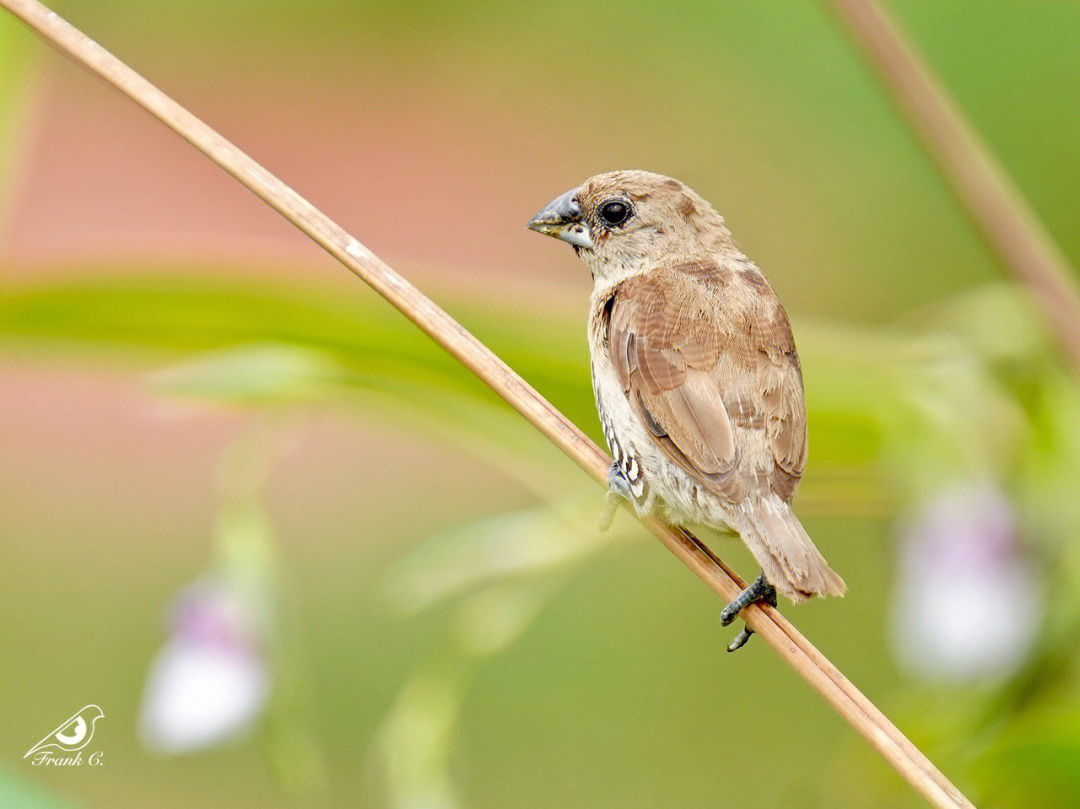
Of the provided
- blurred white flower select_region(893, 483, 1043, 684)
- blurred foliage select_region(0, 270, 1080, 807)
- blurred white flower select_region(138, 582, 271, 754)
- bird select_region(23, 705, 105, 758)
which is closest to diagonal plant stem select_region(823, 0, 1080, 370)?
blurred foliage select_region(0, 270, 1080, 807)

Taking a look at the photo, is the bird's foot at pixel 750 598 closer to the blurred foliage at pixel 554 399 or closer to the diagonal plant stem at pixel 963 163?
the blurred foliage at pixel 554 399

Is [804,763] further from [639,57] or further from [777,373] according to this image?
[639,57]

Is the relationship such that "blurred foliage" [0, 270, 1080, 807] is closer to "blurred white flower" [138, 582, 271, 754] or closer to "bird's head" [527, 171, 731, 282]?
"blurred white flower" [138, 582, 271, 754]

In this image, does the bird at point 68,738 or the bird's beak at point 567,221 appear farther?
the bird's beak at point 567,221

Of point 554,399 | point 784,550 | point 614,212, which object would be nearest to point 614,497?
point 554,399

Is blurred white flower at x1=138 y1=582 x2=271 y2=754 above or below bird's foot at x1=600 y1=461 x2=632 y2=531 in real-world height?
above

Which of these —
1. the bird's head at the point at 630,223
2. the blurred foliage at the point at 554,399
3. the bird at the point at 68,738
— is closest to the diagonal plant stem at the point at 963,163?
the blurred foliage at the point at 554,399

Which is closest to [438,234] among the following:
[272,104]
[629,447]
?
[272,104]

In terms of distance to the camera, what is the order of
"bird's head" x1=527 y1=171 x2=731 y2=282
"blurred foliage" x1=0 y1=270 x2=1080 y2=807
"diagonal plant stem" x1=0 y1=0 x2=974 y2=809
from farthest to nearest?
"bird's head" x1=527 y1=171 x2=731 y2=282 < "blurred foliage" x1=0 y1=270 x2=1080 y2=807 < "diagonal plant stem" x1=0 y1=0 x2=974 y2=809
